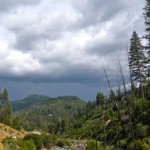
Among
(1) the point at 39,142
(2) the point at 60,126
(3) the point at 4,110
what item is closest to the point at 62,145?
(1) the point at 39,142

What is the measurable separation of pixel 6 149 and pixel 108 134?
21.4m

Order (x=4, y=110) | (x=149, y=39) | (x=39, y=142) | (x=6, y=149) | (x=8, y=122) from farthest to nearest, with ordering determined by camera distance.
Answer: (x=4, y=110)
(x=8, y=122)
(x=39, y=142)
(x=149, y=39)
(x=6, y=149)

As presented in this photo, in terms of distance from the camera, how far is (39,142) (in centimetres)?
5625

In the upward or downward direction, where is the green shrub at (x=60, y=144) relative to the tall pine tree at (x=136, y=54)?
downward

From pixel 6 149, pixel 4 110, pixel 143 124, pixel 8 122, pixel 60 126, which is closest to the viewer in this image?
pixel 6 149

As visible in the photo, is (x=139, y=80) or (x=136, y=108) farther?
(x=139, y=80)

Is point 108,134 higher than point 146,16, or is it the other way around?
point 146,16

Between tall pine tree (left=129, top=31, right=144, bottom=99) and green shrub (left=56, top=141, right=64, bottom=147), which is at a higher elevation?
tall pine tree (left=129, top=31, right=144, bottom=99)

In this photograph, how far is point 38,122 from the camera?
19812 centimetres

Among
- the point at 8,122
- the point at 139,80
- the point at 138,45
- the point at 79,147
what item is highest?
the point at 138,45

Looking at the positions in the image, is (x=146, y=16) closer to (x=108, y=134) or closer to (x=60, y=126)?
(x=108, y=134)

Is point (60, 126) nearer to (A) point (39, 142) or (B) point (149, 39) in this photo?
(A) point (39, 142)

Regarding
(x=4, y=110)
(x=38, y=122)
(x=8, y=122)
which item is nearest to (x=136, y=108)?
(x=8, y=122)

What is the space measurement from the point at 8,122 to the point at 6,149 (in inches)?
1965
